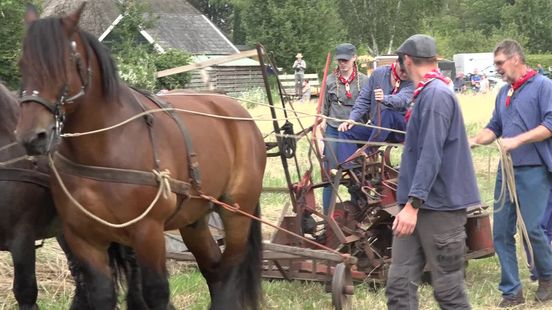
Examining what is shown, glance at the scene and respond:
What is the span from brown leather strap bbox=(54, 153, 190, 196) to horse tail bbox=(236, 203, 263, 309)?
4.50ft

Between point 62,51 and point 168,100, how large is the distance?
121 centimetres

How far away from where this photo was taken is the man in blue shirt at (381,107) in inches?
233

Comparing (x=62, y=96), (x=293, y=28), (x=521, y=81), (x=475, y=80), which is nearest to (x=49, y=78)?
(x=62, y=96)

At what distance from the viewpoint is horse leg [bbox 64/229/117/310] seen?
4.09 m

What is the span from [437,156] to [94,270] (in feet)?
6.11

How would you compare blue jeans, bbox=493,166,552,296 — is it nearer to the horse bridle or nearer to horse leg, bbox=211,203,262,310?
horse leg, bbox=211,203,262,310

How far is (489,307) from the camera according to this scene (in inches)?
218

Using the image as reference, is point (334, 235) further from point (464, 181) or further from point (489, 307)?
point (464, 181)

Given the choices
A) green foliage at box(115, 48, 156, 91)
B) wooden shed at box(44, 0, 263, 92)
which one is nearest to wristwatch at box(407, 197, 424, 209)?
green foliage at box(115, 48, 156, 91)

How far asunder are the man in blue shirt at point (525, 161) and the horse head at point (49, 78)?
298 cm

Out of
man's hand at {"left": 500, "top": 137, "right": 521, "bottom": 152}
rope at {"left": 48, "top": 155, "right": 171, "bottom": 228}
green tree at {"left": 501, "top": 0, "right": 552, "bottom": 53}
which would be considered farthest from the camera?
green tree at {"left": 501, "top": 0, "right": 552, "bottom": 53}

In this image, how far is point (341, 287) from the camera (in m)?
5.15

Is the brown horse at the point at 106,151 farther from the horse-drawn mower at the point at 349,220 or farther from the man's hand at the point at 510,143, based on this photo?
the man's hand at the point at 510,143

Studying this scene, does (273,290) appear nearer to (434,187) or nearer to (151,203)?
(151,203)
